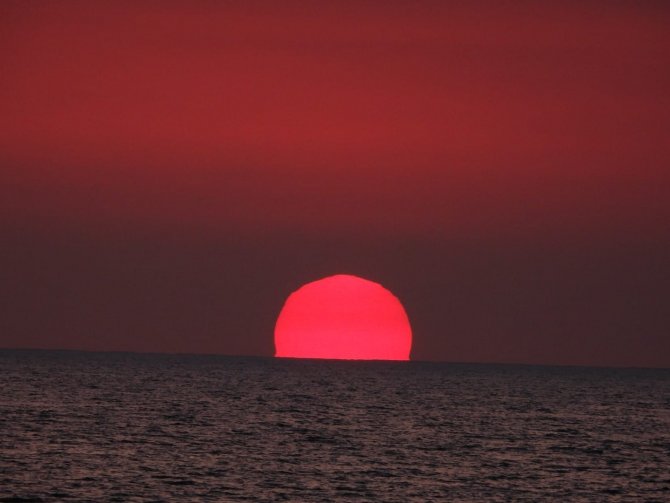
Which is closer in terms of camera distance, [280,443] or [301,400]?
[280,443]

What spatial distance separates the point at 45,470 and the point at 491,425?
48.9 metres

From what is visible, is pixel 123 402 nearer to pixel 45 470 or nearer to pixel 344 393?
pixel 344 393

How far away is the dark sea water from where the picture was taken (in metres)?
59.3

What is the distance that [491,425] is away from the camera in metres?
102

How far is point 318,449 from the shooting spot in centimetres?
7675

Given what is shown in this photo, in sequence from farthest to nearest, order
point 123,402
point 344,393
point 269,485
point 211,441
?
point 344,393, point 123,402, point 211,441, point 269,485

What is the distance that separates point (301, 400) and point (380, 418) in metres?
30.1

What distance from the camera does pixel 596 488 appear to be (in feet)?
208

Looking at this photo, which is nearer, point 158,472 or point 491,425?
point 158,472

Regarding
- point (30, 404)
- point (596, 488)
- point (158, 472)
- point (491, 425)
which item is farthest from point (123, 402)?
point (596, 488)

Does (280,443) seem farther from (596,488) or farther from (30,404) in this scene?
(30,404)

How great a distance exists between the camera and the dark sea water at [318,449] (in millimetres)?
59344

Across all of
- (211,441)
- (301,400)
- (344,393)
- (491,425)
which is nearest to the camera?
(211,441)

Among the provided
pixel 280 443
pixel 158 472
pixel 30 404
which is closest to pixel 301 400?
pixel 30 404
